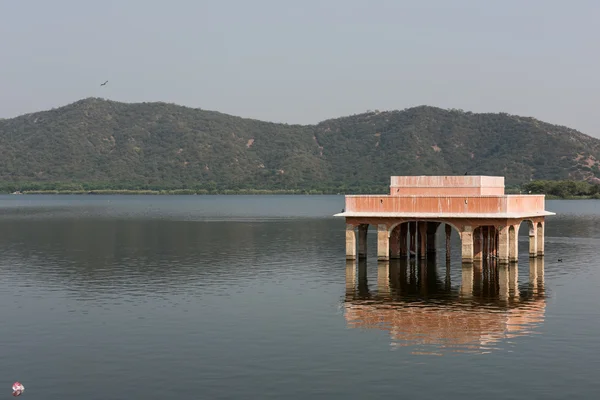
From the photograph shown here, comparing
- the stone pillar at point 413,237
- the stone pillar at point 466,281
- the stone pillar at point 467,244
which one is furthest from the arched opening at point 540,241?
the stone pillar at point 466,281

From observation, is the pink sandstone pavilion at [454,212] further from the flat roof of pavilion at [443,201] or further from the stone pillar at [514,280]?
the stone pillar at [514,280]

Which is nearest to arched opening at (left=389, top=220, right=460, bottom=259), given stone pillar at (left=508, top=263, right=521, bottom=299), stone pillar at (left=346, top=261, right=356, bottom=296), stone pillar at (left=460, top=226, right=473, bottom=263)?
stone pillar at (left=346, top=261, right=356, bottom=296)

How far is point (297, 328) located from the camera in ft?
145

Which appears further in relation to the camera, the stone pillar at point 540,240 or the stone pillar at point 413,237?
the stone pillar at point 540,240

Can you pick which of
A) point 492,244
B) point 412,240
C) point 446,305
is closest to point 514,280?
point 446,305

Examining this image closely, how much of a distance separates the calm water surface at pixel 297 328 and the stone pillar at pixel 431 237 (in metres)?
4.50

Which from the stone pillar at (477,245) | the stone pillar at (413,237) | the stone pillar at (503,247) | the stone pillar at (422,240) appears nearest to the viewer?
the stone pillar at (503,247)

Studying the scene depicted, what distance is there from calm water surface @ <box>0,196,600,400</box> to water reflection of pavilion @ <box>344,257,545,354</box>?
120 millimetres

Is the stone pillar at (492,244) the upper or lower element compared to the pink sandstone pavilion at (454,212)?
lower

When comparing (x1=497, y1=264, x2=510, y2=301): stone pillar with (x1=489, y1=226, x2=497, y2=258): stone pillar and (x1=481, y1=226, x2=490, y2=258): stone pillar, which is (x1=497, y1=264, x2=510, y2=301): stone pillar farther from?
(x1=489, y1=226, x2=497, y2=258): stone pillar

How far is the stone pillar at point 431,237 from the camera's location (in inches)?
3145

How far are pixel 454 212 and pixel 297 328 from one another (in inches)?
944

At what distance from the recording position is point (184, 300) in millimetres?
→ 53875

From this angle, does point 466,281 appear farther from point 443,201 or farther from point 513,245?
point 513,245
